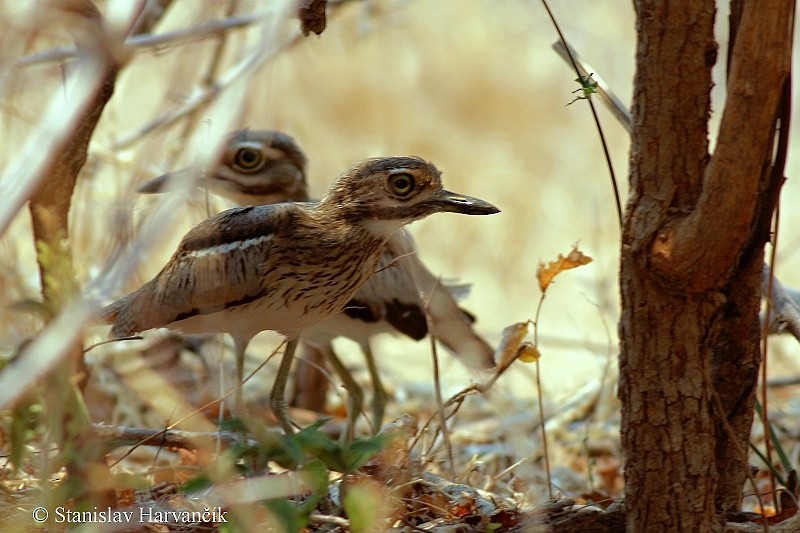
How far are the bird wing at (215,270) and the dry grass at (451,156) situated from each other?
199mm

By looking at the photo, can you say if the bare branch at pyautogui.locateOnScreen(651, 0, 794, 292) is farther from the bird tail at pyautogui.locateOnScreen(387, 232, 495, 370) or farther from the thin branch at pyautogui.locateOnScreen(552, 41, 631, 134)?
the bird tail at pyautogui.locateOnScreen(387, 232, 495, 370)

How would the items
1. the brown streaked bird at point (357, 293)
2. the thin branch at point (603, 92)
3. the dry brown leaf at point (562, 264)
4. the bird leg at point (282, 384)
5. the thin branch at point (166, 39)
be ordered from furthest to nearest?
the brown streaked bird at point (357, 293), the thin branch at point (166, 39), the bird leg at point (282, 384), the dry brown leaf at point (562, 264), the thin branch at point (603, 92)

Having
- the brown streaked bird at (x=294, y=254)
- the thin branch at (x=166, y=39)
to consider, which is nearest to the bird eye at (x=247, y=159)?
the thin branch at (x=166, y=39)

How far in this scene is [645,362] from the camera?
2.33 metres

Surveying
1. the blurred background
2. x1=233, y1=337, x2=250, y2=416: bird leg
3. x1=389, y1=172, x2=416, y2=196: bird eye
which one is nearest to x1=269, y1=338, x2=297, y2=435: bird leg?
x1=233, y1=337, x2=250, y2=416: bird leg

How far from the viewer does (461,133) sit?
8.64m

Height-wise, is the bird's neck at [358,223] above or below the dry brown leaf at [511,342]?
above

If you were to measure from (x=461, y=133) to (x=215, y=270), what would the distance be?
241 inches

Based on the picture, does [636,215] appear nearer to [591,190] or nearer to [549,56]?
[591,190]

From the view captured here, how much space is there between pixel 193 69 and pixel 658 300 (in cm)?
156

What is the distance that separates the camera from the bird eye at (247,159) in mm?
4035

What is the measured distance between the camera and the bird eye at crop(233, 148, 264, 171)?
4035mm

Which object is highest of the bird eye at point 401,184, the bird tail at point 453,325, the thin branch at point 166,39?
the thin branch at point 166,39

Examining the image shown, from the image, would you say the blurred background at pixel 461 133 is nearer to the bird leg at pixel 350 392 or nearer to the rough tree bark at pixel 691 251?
the bird leg at pixel 350 392
